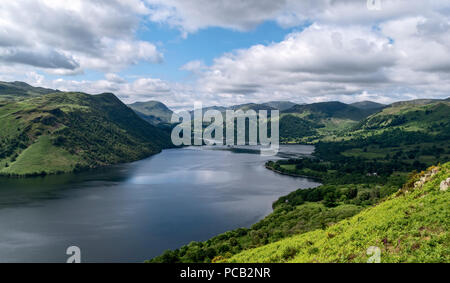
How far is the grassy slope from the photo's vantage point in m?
19.6

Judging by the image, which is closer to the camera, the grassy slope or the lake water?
the grassy slope

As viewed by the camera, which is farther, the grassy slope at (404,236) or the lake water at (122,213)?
the lake water at (122,213)

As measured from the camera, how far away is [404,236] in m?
22.0

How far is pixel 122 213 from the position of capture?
121 metres

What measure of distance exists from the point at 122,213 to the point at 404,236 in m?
117

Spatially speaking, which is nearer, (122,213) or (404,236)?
(404,236)

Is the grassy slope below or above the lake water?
above

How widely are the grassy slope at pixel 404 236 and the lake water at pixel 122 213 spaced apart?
66.9 m

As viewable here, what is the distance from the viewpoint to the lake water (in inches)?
3438

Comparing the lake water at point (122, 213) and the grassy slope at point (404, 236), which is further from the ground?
the grassy slope at point (404, 236)

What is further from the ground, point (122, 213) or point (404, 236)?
point (404, 236)

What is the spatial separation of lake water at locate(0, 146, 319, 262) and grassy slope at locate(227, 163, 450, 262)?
2634 inches

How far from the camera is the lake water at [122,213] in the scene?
8731cm
